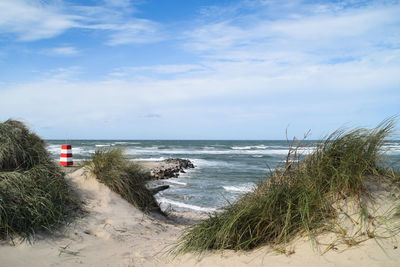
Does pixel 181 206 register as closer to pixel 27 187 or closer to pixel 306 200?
pixel 27 187

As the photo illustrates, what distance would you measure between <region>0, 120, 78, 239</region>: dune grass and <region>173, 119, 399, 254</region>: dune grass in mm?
2343

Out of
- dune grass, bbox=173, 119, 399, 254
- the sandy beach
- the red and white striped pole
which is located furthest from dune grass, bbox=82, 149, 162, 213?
dune grass, bbox=173, 119, 399, 254

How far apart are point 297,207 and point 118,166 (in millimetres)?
4357

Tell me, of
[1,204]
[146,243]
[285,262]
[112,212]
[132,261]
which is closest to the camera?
[285,262]

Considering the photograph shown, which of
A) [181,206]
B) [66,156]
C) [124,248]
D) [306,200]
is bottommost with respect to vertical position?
[181,206]

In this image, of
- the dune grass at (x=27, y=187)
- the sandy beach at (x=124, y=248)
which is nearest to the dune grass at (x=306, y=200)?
the sandy beach at (x=124, y=248)

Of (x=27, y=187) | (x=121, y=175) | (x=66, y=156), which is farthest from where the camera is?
(x=66, y=156)

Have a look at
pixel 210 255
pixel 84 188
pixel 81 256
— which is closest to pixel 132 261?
pixel 81 256

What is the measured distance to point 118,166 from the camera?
23.7 feet

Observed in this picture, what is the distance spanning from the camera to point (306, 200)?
13.4ft

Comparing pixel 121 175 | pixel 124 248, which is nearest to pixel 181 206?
pixel 121 175

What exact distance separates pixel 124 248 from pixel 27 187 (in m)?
1.98

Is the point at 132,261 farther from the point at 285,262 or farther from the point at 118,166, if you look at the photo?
the point at 118,166

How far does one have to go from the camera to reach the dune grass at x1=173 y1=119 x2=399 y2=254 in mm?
4074
